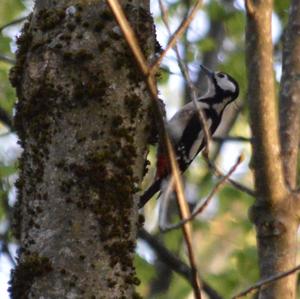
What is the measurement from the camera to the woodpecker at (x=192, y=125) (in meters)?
5.29

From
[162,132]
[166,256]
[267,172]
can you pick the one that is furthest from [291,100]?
[166,256]

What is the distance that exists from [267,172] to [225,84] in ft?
8.10

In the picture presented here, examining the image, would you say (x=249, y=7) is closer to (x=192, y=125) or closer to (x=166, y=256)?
(x=192, y=125)

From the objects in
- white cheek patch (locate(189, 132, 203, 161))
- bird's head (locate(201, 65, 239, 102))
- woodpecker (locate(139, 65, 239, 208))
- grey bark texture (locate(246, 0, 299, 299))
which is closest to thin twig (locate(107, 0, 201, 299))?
grey bark texture (locate(246, 0, 299, 299))

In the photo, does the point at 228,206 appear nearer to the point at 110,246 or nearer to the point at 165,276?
the point at 165,276

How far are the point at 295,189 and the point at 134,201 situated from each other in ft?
2.48

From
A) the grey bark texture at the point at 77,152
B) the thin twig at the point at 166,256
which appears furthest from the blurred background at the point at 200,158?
the grey bark texture at the point at 77,152

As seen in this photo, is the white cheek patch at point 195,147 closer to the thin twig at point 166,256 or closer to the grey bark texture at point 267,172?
the thin twig at point 166,256

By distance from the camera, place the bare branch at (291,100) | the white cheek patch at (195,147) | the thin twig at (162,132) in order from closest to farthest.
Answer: the thin twig at (162,132) < the bare branch at (291,100) < the white cheek patch at (195,147)

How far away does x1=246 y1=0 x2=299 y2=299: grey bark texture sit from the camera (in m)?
3.52

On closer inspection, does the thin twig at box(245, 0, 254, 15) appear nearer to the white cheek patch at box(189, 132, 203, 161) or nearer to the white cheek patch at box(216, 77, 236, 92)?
the white cheek patch at box(189, 132, 203, 161)

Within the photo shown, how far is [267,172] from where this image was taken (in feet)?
11.6

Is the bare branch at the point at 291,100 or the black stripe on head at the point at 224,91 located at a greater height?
the black stripe on head at the point at 224,91

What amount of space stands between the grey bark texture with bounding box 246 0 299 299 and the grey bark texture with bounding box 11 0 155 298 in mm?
460
